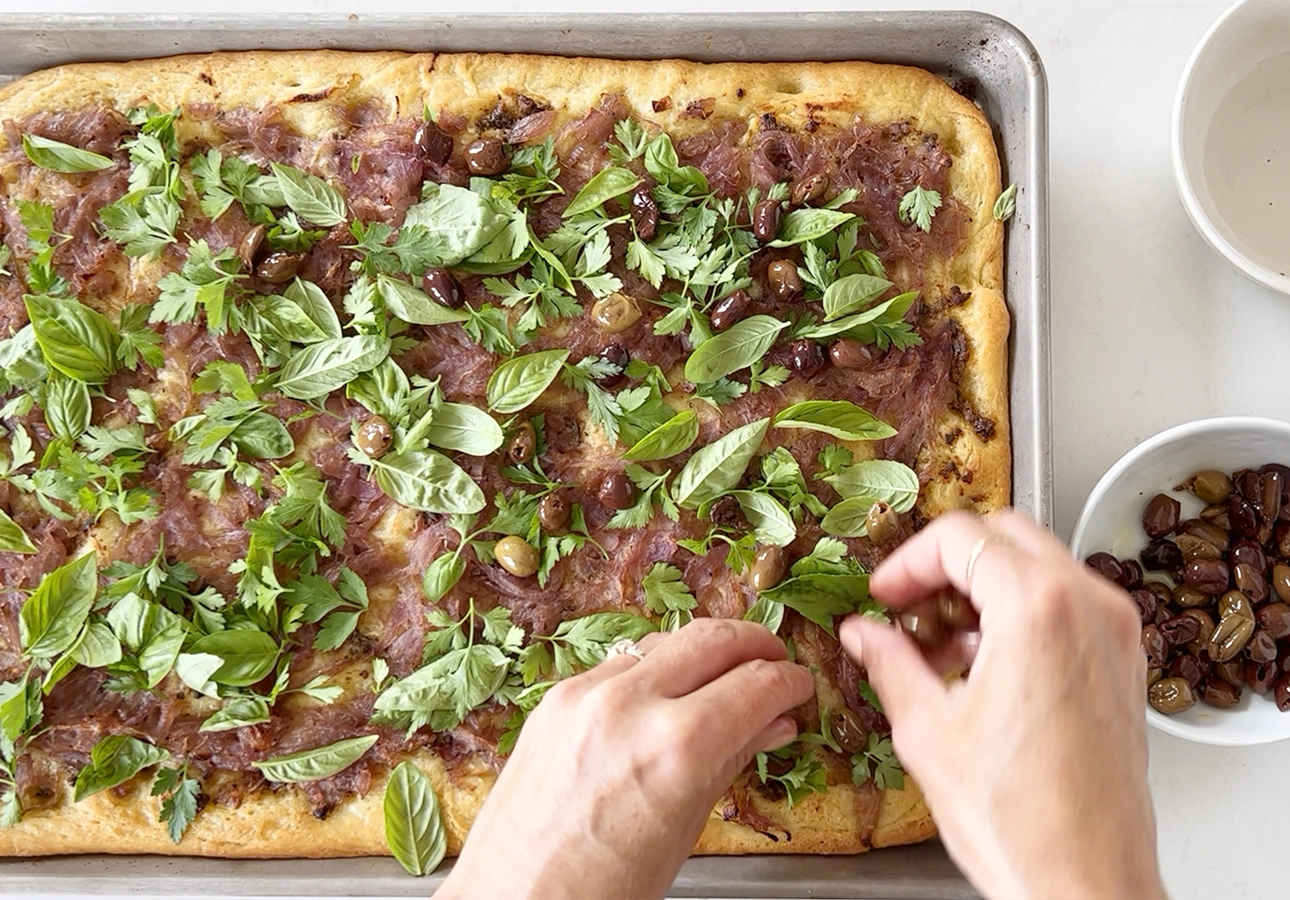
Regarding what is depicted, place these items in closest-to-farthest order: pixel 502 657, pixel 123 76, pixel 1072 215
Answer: pixel 502 657 < pixel 123 76 < pixel 1072 215

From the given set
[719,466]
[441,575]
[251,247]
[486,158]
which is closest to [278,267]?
[251,247]

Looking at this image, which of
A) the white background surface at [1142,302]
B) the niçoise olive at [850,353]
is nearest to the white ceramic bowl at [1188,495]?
the white background surface at [1142,302]

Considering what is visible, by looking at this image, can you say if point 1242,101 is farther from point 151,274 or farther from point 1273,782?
point 151,274

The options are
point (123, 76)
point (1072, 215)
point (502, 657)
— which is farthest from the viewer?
point (1072, 215)

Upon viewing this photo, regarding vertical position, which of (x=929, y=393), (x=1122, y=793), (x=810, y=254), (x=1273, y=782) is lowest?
(x=1273, y=782)

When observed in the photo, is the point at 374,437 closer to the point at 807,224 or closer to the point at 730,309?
the point at 730,309

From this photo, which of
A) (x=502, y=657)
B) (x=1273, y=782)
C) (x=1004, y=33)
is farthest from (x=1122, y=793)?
(x=1004, y=33)

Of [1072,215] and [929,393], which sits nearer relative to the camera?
[929,393]
